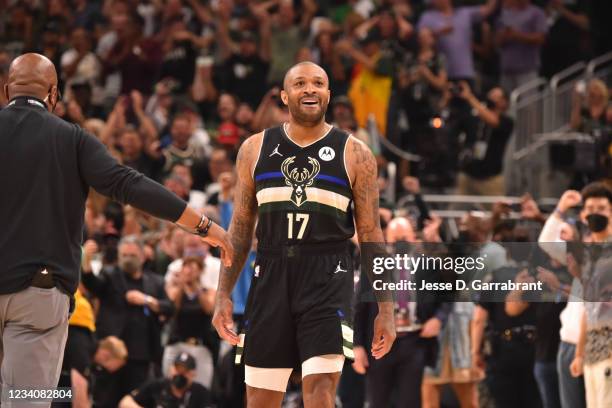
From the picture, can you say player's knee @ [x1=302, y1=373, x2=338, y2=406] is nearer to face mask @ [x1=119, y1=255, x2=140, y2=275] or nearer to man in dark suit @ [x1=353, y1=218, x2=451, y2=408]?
man in dark suit @ [x1=353, y1=218, x2=451, y2=408]

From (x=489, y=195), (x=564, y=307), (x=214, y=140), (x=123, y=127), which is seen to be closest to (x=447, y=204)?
(x=489, y=195)

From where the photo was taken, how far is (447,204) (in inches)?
625

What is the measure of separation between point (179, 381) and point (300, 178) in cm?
435

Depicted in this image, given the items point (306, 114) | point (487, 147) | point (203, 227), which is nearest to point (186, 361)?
point (306, 114)

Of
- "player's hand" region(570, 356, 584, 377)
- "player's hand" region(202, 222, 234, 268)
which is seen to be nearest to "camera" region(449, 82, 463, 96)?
"player's hand" region(570, 356, 584, 377)

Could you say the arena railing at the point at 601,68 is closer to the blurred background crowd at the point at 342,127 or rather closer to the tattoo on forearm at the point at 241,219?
the blurred background crowd at the point at 342,127

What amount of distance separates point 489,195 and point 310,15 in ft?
13.1

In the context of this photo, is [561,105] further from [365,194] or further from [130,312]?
[365,194]

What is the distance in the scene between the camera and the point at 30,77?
6.65 meters

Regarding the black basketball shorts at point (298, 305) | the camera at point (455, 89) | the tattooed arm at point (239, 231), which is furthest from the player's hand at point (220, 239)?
the camera at point (455, 89)

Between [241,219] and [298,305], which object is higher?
[241,219]

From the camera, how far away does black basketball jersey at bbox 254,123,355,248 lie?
281 inches

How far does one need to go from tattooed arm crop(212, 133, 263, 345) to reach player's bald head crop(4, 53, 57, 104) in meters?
1.32

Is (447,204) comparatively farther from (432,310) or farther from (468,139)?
(432,310)
